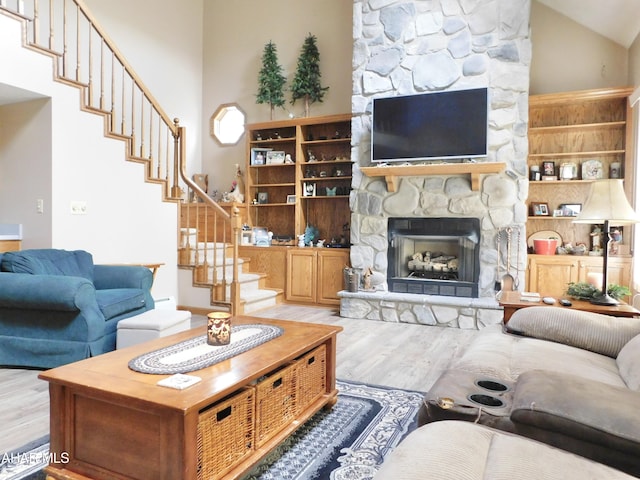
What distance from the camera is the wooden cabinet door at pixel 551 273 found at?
486cm

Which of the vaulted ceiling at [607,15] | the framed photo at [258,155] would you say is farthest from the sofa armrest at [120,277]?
the vaulted ceiling at [607,15]

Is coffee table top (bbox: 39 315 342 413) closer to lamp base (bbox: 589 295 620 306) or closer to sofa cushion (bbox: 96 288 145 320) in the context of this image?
sofa cushion (bbox: 96 288 145 320)

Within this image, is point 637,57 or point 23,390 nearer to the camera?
point 23,390

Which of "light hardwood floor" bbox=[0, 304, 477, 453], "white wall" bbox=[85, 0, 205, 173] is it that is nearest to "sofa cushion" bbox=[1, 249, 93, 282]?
"light hardwood floor" bbox=[0, 304, 477, 453]

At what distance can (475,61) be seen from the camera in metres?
4.77

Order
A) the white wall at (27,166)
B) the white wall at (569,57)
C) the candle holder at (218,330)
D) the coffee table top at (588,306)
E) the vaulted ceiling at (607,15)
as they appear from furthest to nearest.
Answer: the white wall at (569,57) → the vaulted ceiling at (607,15) → the white wall at (27,166) → the coffee table top at (588,306) → the candle holder at (218,330)

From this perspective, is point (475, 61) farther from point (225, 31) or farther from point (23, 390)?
point (23, 390)

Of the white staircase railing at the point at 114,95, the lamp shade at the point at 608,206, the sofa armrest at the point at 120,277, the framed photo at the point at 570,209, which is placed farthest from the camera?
the framed photo at the point at 570,209

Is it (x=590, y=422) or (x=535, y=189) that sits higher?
(x=535, y=189)

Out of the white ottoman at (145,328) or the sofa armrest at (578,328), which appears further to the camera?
the white ottoman at (145,328)

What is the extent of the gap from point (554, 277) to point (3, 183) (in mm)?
5873

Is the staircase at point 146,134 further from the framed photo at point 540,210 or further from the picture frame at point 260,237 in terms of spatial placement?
the framed photo at point 540,210

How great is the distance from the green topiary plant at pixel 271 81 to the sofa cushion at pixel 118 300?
3.74m

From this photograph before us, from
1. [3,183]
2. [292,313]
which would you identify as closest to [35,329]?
[3,183]
